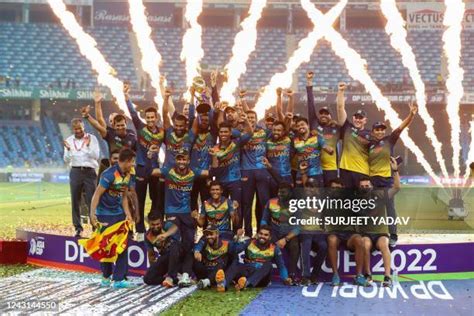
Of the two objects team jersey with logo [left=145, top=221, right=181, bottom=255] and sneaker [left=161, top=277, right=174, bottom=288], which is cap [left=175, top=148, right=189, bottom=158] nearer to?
team jersey with logo [left=145, top=221, right=181, bottom=255]

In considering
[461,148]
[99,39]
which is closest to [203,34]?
[99,39]

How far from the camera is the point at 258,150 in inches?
376

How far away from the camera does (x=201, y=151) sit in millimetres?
9453

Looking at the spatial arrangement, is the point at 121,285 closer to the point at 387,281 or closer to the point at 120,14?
the point at 387,281

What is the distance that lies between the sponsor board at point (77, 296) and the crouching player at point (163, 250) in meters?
0.20

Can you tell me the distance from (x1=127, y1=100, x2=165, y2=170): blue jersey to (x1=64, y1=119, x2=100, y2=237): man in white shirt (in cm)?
133

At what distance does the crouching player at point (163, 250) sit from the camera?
880 centimetres

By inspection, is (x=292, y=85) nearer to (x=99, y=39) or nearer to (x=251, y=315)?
(x=99, y=39)

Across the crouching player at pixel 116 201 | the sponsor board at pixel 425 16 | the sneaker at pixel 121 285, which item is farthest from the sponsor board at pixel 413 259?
the sponsor board at pixel 425 16

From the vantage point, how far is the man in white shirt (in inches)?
415

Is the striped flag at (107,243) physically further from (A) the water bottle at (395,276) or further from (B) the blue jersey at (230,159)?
(A) the water bottle at (395,276)

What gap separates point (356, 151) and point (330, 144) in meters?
0.41

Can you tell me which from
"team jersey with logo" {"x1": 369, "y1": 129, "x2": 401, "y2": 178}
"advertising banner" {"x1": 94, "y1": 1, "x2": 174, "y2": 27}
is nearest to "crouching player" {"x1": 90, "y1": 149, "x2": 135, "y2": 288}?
"team jersey with logo" {"x1": 369, "y1": 129, "x2": 401, "y2": 178}

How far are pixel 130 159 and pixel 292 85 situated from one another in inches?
1341
